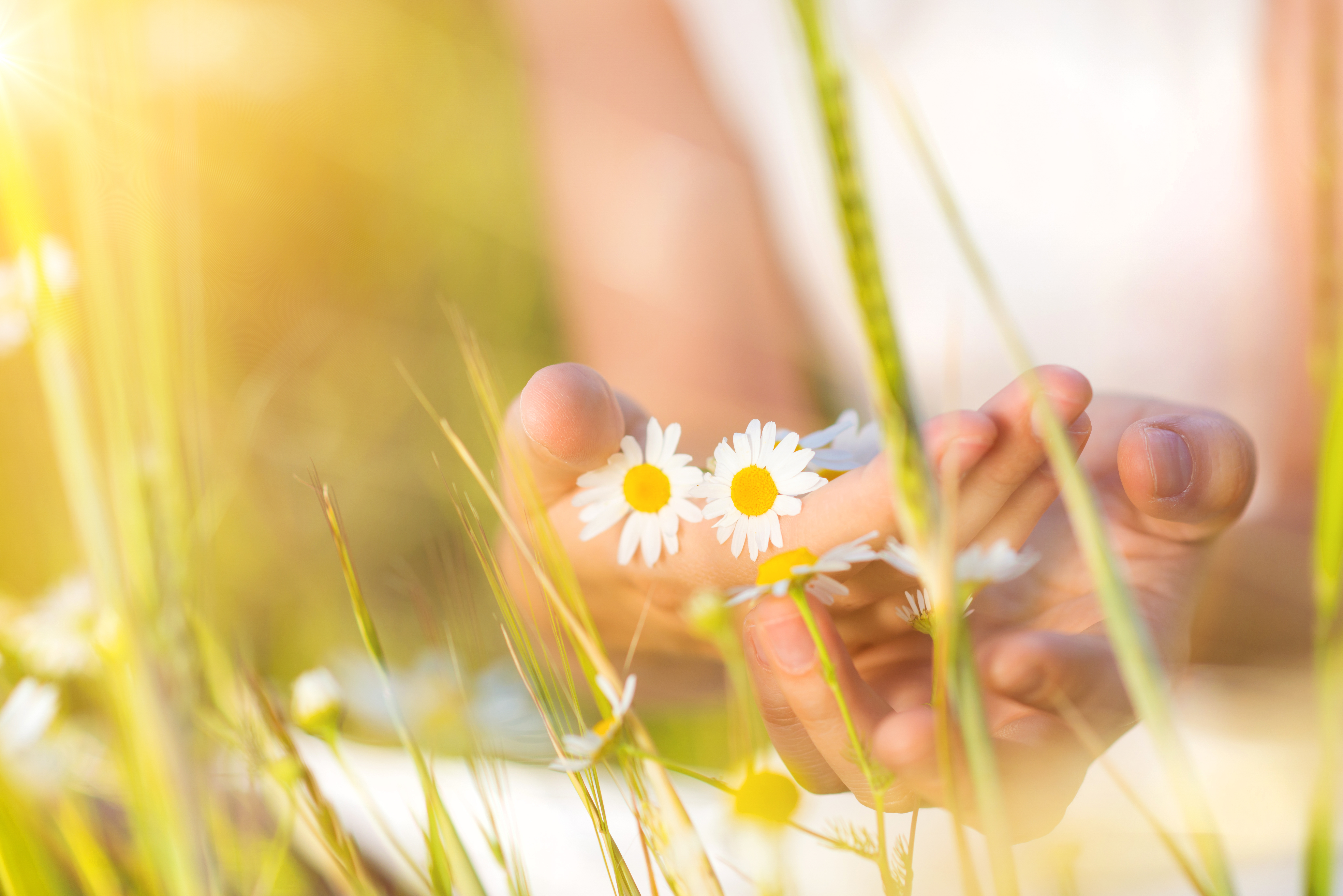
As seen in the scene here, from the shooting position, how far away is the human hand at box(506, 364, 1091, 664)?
0.11 meters

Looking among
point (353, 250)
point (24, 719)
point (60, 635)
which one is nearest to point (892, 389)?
point (24, 719)

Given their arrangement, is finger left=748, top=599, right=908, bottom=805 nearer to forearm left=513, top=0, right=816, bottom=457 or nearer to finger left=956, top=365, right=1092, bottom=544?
finger left=956, top=365, right=1092, bottom=544

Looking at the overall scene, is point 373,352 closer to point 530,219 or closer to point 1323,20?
point 530,219

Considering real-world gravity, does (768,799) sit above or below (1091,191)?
below

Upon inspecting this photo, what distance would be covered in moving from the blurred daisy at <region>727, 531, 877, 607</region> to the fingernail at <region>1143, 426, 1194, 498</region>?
0.06m

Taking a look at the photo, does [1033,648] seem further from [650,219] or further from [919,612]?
[650,219]

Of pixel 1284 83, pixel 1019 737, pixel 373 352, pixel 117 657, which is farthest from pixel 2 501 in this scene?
pixel 1284 83

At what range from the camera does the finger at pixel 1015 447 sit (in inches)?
4.5

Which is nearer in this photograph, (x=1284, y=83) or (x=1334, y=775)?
(x=1334, y=775)

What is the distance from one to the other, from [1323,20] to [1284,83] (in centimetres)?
51

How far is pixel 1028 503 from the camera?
0.40 feet

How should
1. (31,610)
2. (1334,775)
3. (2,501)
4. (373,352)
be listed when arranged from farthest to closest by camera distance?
1. (373,352)
2. (2,501)
3. (31,610)
4. (1334,775)

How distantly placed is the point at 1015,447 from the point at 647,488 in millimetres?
56

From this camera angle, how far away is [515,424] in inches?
6.3
